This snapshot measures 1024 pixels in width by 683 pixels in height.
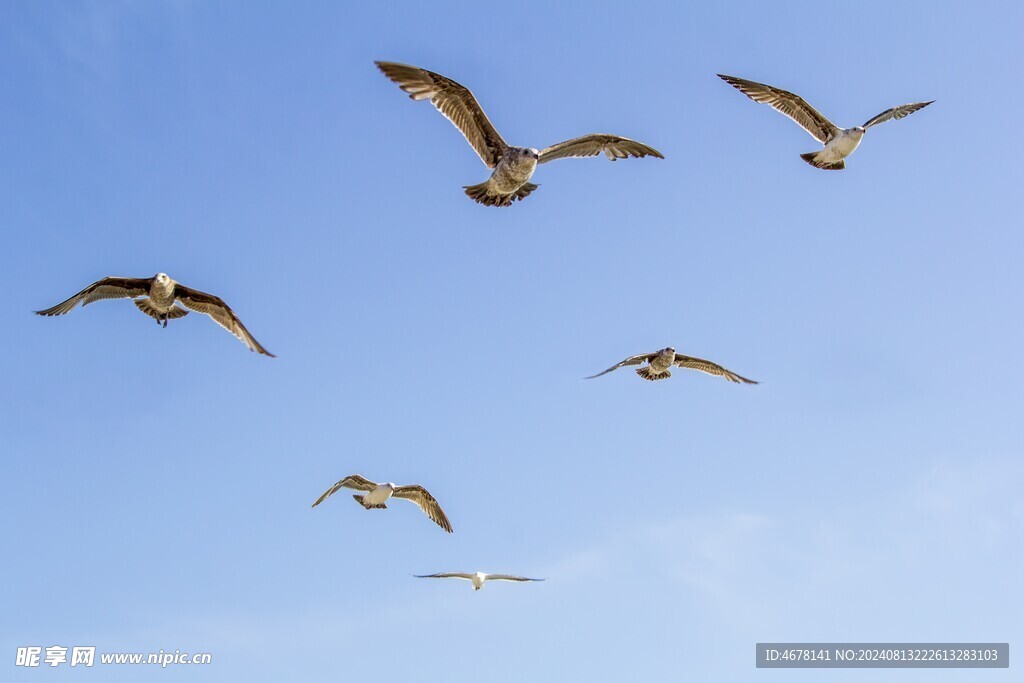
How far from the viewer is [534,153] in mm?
20906

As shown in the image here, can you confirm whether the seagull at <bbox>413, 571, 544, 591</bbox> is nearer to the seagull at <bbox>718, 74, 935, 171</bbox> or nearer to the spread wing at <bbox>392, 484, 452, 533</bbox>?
the spread wing at <bbox>392, 484, 452, 533</bbox>

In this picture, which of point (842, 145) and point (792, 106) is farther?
point (792, 106)

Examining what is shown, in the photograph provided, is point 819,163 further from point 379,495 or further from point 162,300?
point 162,300

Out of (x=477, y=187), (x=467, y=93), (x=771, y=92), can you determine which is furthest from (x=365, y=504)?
(x=771, y=92)

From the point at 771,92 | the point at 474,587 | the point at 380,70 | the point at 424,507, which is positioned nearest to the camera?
the point at 380,70

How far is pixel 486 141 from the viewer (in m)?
21.4

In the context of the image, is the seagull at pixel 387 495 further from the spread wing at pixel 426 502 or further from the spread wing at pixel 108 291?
the spread wing at pixel 108 291

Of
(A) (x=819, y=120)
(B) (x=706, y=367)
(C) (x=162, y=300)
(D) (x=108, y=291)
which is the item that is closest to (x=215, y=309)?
(C) (x=162, y=300)

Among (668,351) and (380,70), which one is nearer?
(380,70)

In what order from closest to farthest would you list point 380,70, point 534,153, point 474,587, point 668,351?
1. point 380,70
2. point 534,153
3. point 668,351
4. point 474,587

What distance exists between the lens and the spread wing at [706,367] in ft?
92.7

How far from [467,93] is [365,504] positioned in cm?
1261

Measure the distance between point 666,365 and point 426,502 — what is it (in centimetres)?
800

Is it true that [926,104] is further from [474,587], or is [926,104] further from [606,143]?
[474,587]
